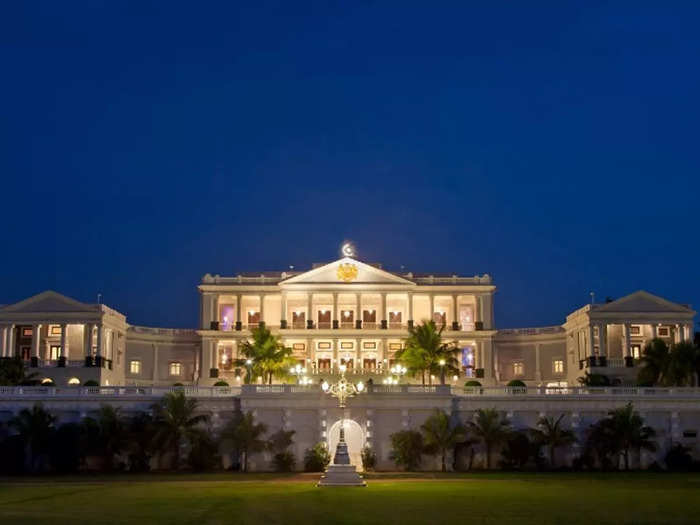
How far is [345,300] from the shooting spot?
11125 cm

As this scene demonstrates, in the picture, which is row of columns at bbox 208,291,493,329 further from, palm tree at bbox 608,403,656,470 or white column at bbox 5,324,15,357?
palm tree at bbox 608,403,656,470

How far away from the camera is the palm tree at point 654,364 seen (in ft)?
259

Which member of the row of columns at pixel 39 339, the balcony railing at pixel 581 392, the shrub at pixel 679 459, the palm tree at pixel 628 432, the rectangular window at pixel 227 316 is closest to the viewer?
the palm tree at pixel 628 432

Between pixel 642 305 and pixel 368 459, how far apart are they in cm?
4677

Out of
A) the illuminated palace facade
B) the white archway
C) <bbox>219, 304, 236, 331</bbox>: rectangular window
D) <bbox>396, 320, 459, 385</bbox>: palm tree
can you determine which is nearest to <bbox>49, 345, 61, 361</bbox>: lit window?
the illuminated palace facade

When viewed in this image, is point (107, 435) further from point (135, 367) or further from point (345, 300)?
point (345, 300)

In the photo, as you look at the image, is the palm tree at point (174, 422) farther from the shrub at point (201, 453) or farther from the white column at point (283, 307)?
the white column at point (283, 307)

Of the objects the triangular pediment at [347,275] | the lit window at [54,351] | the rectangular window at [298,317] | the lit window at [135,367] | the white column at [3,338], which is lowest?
the lit window at [135,367]

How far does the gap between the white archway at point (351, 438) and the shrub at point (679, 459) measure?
68.7 ft

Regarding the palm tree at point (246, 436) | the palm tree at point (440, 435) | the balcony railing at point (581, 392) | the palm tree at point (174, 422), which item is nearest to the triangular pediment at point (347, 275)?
the balcony railing at point (581, 392)

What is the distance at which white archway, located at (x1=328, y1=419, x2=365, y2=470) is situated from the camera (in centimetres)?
6606

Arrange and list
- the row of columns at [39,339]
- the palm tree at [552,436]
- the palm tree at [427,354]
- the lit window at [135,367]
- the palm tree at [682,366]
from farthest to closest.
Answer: the lit window at [135,367]
the row of columns at [39,339]
the palm tree at [427,354]
the palm tree at [682,366]
the palm tree at [552,436]

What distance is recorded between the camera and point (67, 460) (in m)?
64.6

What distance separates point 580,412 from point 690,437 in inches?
312
